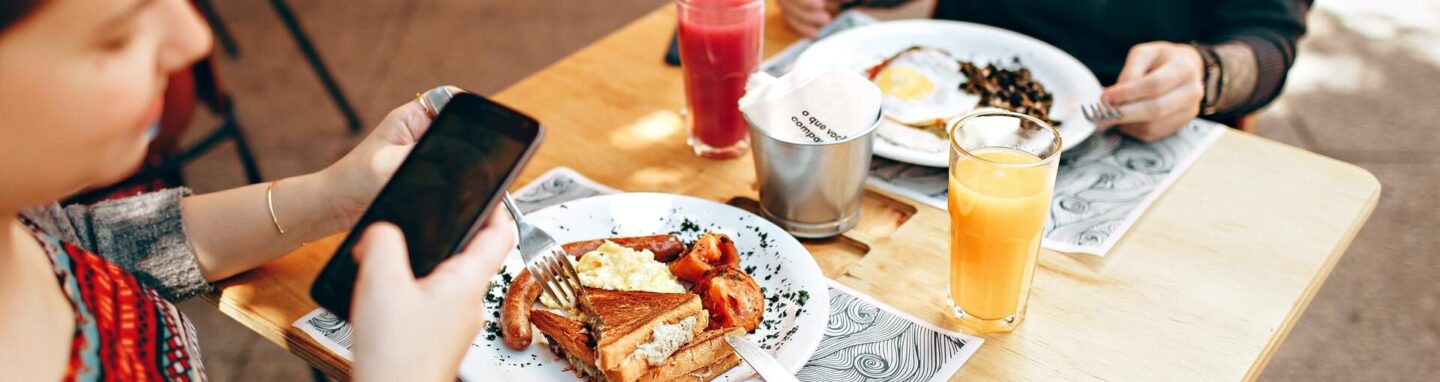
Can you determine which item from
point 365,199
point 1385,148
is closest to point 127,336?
point 365,199

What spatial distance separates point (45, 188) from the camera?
67cm

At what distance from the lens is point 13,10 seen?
591 millimetres

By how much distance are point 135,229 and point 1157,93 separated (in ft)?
4.42

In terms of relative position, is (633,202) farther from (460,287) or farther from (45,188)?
(45,188)

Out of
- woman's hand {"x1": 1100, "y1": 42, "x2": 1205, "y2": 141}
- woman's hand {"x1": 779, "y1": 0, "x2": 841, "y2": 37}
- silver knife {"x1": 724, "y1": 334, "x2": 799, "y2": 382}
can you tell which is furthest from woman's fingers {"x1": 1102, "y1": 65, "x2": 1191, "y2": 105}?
silver knife {"x1": 724, "y1": 334, "x2": 799, "y2": 382}

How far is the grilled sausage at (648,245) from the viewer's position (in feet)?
3.98

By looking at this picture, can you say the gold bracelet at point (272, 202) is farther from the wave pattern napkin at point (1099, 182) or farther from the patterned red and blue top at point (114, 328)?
the wave pattern napkin at point (1099, 182)

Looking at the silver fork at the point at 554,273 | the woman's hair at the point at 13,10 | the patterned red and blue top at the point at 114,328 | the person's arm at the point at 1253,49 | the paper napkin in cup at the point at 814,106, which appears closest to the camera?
the woman's hair at the point at 13,10

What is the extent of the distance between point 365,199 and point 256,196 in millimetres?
153

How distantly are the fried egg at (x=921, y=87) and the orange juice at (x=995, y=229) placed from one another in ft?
1.37

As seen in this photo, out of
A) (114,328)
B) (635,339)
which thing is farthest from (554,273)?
(114,328)

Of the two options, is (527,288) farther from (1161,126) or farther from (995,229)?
(1161,126)

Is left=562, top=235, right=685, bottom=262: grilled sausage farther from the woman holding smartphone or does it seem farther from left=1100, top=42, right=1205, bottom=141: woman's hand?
left=1100, top=42, right=1205, bottom=141: woman's hand

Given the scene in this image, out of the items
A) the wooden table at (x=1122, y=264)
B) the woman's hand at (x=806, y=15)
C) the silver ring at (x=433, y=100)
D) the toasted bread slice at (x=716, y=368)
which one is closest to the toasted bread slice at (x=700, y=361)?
the toasted bread slice at (x=716, y=368)
